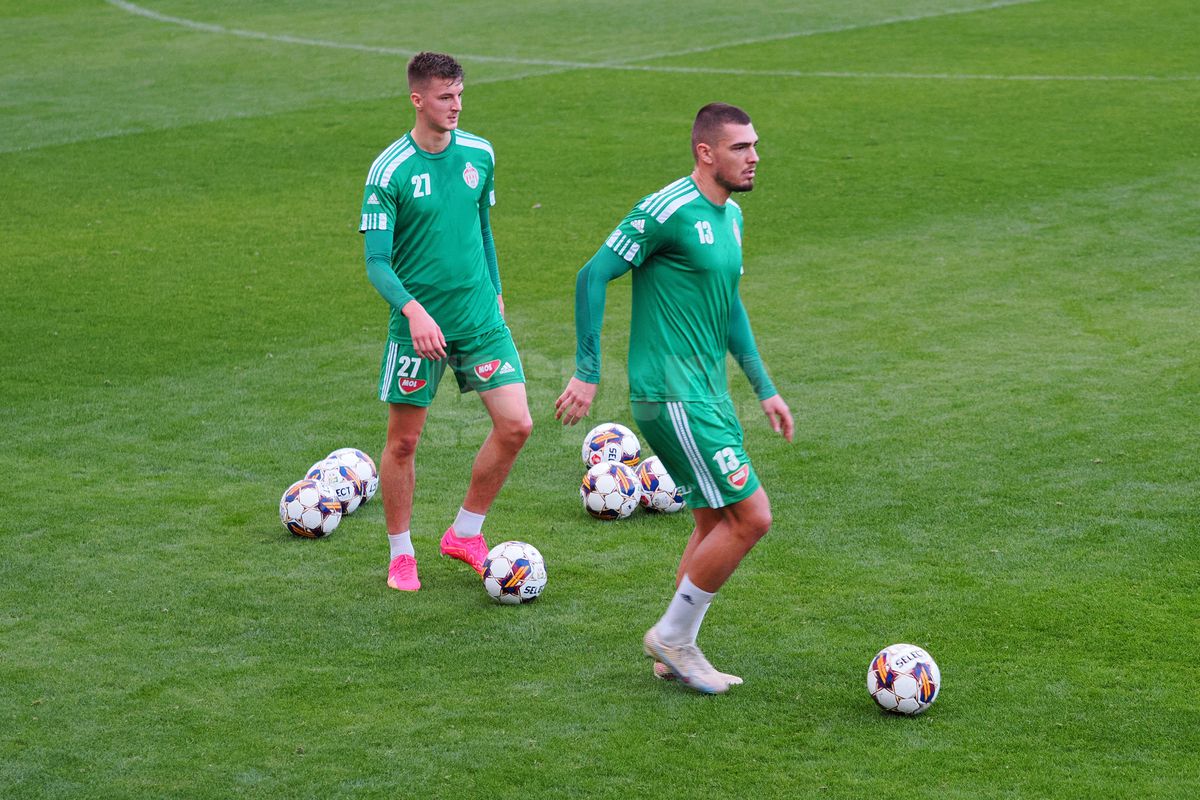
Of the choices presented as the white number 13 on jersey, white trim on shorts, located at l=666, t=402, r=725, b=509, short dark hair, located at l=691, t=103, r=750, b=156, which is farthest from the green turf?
short dark hair, located at l=691, t=103, r=750, b=156

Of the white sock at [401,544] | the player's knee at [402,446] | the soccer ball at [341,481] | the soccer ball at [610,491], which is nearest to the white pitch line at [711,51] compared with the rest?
the soccer ball at [610,491]

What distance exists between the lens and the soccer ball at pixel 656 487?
8086 mm

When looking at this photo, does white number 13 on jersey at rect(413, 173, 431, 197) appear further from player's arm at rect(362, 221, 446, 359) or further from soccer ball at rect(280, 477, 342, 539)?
soccer ball at rect(280, 477, 342, 539)

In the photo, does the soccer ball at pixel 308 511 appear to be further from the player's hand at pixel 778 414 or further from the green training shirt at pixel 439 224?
the player's hand at pixel 778 414

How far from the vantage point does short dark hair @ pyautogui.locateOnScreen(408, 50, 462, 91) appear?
679cm

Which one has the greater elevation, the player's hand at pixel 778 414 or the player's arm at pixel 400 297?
the player's arm at pixel 400 297

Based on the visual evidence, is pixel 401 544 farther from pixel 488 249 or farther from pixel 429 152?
pixel 429 152

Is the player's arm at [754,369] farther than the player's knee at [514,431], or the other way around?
the player's knee at [514,431]

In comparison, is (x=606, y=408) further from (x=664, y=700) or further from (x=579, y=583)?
(x=664, y=700)

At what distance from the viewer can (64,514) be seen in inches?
321

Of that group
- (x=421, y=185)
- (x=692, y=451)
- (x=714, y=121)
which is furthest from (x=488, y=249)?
(x=692, y=451)

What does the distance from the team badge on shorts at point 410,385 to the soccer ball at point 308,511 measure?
1067mm

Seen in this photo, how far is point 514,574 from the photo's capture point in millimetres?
6934

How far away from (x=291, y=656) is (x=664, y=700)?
165cm
